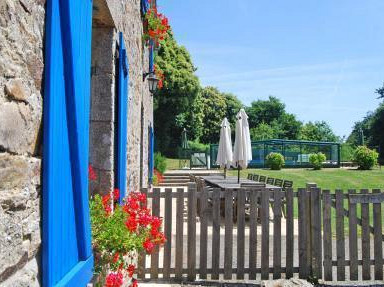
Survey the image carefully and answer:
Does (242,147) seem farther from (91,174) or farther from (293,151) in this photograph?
(293,151)

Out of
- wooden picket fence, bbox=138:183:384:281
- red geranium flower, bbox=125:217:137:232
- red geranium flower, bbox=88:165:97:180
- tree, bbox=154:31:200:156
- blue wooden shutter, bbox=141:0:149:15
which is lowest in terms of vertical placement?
wooden picket fence, bbox=138:183:384:281

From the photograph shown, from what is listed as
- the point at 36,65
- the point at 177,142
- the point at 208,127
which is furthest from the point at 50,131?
the point at 208,127

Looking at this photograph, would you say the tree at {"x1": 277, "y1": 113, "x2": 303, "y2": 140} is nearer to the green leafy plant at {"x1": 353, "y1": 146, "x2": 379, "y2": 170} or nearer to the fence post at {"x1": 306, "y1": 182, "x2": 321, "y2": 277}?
the green leafy plant at {"x1": 353, "y1": 146, "x2": 379, "y2": 170}

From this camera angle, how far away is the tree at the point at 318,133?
6291 cm

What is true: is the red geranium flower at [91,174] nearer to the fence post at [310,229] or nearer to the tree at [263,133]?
the fence post at [310,229]

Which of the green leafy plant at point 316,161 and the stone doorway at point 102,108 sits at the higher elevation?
the stone doorway at point 102,108

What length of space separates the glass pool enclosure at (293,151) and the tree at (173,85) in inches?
276

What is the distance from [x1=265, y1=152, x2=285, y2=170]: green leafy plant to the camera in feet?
95.0

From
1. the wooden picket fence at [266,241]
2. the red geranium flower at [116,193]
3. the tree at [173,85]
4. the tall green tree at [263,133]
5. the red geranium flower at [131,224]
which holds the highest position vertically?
the tree at [173,85]

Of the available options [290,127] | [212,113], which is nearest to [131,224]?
[212,113]

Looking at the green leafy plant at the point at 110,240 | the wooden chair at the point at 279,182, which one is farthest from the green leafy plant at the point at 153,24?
the wooden chair at the point at 279,182

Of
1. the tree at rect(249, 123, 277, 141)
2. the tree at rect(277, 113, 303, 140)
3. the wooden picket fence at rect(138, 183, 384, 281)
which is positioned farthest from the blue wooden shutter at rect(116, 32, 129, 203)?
the tree at rect(277, 113, 303, 140)

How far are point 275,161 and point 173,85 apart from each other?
914 centimetres

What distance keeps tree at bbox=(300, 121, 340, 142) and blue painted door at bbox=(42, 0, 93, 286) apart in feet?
201
